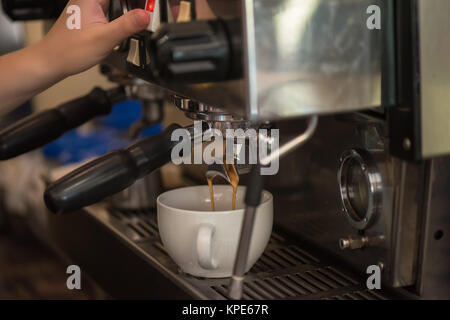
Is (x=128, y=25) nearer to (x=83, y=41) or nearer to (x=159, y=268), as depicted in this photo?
(x=83, y=41)

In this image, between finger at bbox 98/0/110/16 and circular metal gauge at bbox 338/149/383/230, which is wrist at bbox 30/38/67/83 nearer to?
finger at bbox 98/0/110/16

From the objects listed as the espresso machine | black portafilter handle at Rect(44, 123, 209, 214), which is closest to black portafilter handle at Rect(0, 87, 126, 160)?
the espresso machine

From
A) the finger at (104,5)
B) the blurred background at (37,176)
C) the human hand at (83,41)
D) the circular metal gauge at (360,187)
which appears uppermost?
the finger at (104,5)

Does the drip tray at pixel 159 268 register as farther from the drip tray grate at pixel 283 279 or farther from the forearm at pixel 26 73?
the forearm at pixel 26 73

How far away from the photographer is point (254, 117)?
1.54ft

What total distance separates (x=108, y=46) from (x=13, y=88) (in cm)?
11

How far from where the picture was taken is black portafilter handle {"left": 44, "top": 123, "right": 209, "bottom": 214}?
0.55 m

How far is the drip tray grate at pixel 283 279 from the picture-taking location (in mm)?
625

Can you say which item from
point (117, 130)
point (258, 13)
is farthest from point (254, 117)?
point (117, 130)

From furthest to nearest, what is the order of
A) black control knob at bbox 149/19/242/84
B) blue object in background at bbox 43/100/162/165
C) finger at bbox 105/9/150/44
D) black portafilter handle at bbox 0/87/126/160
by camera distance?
blue object in background at bbox 43/100/162/165
black portafilter handle at bbox 0/87/126/160
finger at bbox 105/9/150/44
black control knob at bbox 149/19/242/84

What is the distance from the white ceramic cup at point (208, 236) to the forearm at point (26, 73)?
163 mm

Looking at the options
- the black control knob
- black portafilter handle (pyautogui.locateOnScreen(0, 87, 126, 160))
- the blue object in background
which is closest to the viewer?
the black control knob

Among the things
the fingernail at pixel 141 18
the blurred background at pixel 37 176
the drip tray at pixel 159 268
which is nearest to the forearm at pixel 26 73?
the fingernail at pixel 141 18
